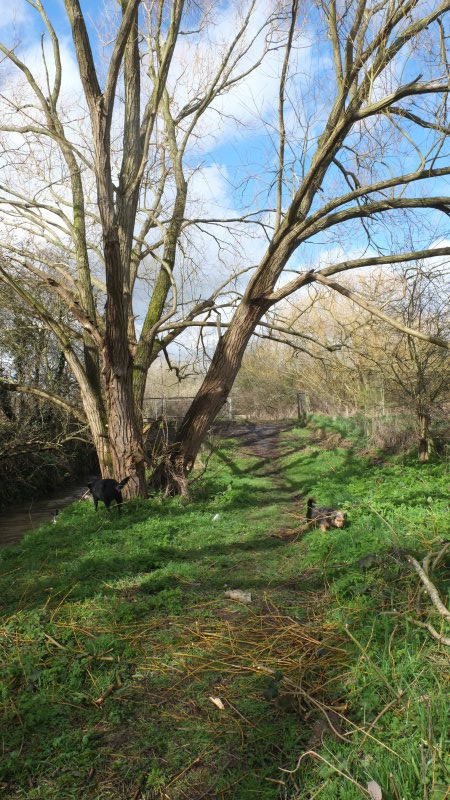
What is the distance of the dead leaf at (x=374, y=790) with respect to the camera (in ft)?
7.76

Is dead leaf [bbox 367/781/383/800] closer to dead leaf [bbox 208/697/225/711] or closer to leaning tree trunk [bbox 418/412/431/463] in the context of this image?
dead leaf [bbox 208/697/225/711]

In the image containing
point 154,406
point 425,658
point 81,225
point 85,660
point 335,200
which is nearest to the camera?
point 425,658

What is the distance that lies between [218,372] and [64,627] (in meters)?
6.29

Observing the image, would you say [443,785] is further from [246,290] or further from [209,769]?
[246,290]

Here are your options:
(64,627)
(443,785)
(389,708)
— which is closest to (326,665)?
(389,708)

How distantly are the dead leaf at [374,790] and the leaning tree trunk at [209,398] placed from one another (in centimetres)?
789

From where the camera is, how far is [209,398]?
10.5 m

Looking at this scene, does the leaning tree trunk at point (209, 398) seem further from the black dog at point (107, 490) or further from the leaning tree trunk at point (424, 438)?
the leaning tree trunk at point (424, 438)

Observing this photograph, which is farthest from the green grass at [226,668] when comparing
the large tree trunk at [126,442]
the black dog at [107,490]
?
the large tree trunk at [126,442]

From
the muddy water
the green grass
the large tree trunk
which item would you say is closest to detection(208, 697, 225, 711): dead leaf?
the green grass

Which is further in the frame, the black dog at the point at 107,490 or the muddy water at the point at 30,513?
the muddy water at the point at 30,513

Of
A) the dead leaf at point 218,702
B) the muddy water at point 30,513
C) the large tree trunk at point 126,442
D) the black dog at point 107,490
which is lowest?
the muddy water at point 30,513

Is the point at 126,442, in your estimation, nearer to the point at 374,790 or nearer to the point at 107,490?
the point at 107,490

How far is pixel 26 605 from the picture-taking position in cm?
536
